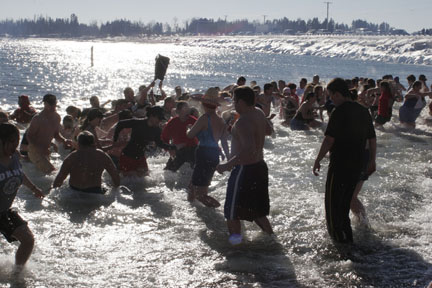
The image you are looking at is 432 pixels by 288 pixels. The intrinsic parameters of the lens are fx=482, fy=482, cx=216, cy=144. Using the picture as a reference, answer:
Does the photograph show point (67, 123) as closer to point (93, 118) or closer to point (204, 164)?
point (93, 118)

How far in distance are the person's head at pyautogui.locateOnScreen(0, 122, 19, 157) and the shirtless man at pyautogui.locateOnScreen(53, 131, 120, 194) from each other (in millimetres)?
2522

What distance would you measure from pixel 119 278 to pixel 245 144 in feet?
6.21

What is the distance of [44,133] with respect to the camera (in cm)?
846

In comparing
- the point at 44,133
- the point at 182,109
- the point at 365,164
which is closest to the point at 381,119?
the point at 182,109

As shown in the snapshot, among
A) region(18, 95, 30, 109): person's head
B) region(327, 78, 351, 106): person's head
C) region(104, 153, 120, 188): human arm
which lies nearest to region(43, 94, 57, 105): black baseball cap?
region(104, 153, 120, 188): human arm

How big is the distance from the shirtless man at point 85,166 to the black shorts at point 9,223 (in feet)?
7.57

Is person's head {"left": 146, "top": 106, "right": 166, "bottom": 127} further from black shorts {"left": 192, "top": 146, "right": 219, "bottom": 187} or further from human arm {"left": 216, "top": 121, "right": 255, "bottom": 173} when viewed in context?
human arm {"left": 216, "top": 121, "right": 255, "bottom": 173}

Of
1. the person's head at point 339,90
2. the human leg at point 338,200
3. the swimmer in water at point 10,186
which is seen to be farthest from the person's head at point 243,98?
the swimmer in water at point 10,186

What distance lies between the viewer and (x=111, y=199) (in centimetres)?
741

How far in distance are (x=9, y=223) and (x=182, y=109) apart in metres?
3.90

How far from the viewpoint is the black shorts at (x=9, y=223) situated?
4.42 m

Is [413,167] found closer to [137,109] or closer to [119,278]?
[137,109]

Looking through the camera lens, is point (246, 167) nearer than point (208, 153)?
Yes

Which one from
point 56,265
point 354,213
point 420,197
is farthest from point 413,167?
point 56,265
